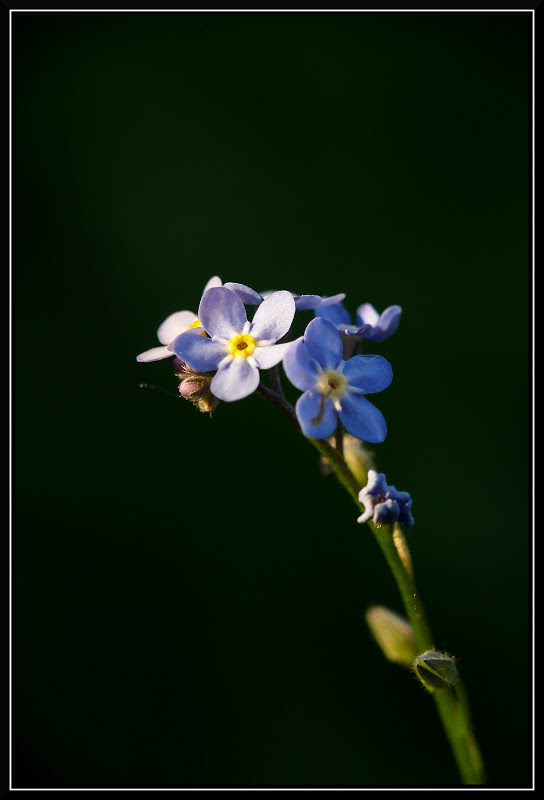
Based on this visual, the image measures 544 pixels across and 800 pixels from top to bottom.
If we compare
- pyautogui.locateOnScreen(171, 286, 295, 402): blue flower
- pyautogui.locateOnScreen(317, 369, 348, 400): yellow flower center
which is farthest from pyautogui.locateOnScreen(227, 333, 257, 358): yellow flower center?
pyautogui.locateOnScreen(317, 369, 348, 400): yellow flower center

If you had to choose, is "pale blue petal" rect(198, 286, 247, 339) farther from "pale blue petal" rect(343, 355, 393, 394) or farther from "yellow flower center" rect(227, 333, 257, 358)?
"pale blue petal" rect(343, 355, 393, 394)

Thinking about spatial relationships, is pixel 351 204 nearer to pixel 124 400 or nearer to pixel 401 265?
pixel 401 265

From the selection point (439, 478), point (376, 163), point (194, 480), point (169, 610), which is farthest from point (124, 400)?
point (376, 163)

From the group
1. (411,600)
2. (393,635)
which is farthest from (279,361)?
(393,635)

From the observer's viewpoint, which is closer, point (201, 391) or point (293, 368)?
point (293, 368)

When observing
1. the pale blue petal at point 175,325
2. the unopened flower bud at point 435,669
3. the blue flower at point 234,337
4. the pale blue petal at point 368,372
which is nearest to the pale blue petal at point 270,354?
the blue flower at point 234,337

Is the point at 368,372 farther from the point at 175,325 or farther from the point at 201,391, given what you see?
the point at 175,325
